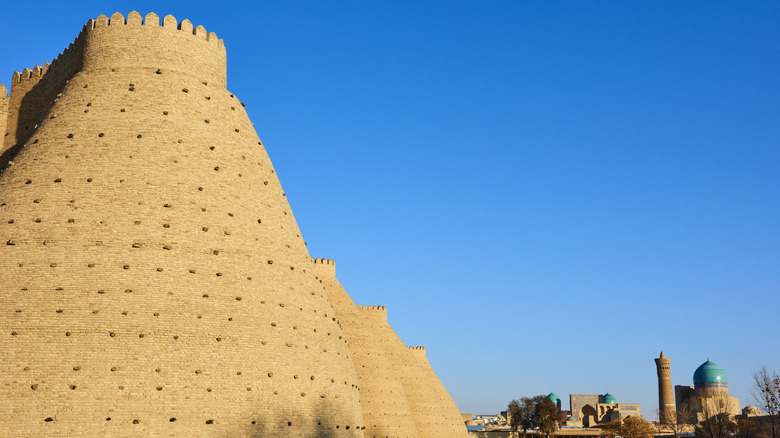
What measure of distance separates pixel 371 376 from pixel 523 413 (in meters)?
50.0

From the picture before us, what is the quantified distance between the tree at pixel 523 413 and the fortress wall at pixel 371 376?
153 feet

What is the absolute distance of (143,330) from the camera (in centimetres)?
1562

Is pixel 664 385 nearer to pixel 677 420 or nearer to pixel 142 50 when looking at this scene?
pixel 677 420

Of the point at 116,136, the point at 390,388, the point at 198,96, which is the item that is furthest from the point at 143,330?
the point at 390,388

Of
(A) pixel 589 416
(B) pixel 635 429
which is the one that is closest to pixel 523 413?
(B) pixel 635 429

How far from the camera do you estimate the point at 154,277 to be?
1634cm

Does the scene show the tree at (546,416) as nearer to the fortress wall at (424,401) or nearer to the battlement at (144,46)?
the fortress wall at (424,401)

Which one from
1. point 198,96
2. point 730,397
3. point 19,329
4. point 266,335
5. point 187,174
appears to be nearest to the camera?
point 19,329

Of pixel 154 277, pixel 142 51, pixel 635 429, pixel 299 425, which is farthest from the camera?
pixel 635 429

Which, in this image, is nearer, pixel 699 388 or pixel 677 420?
pixel 677 420

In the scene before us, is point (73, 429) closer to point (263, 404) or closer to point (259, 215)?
point (263, 404)

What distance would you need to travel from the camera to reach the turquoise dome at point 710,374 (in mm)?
115375

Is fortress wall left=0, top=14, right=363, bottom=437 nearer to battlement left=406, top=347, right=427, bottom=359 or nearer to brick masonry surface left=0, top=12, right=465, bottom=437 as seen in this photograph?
brick masonry surface left=0, top=12, right=465, bottom=437

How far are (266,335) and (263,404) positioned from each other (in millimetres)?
1652
